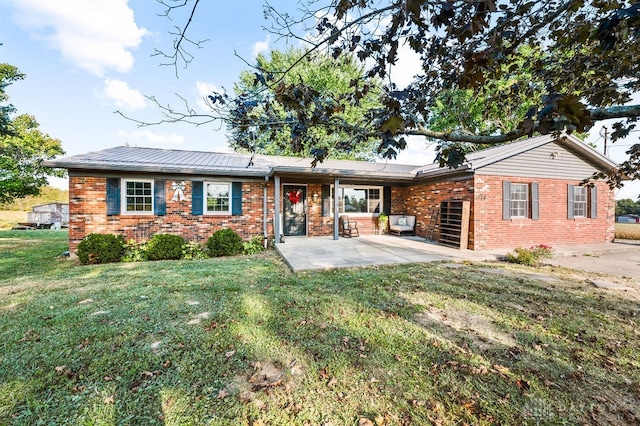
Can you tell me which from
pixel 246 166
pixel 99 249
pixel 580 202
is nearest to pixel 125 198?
pixel 99 249

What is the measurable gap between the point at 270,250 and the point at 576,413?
7.96 meters

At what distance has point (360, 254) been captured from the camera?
24.3 feet

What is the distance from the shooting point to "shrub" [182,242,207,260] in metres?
8.04

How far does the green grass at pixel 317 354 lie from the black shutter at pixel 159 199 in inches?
158

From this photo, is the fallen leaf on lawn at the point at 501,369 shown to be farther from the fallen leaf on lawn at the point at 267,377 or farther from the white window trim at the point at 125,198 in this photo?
the white window trim at the point at 125,198

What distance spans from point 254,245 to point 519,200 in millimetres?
9208

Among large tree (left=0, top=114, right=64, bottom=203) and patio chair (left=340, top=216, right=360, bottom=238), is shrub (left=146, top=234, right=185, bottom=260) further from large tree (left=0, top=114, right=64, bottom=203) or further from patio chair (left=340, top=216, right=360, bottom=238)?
large tree (left=0, top=114, right=64, bottom=203)

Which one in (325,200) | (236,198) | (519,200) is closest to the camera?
(519,200)

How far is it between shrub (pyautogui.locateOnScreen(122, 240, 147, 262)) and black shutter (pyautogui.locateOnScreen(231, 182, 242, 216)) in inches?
113

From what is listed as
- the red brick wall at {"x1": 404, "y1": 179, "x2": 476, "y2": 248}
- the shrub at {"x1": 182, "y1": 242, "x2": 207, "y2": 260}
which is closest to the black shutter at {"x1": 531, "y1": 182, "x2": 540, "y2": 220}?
the red brick wall at {"x1": 404, "y1": 179, "x2": 476, "y2": 248}

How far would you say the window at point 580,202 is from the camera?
9.94 m

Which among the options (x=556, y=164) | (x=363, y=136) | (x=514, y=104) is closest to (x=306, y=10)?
(x=363, y=136)

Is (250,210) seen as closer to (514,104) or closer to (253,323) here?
(253,323)

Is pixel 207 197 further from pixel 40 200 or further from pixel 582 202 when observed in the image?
pixel 40 200
